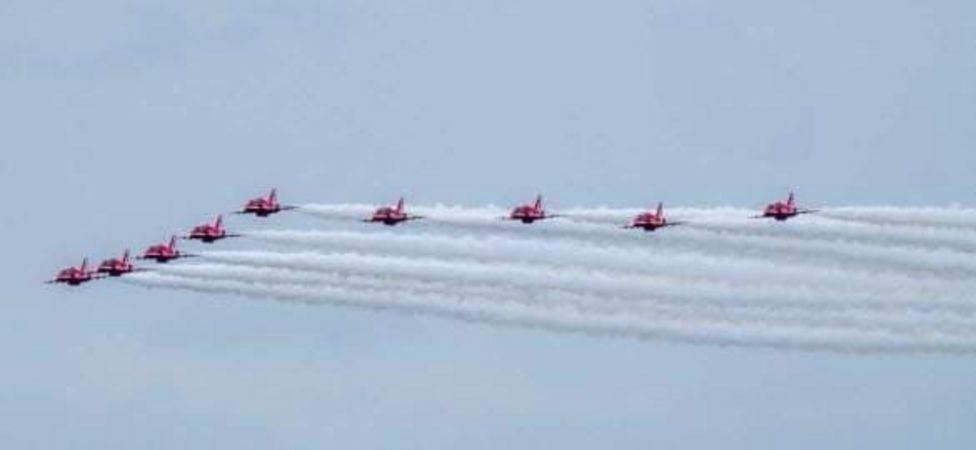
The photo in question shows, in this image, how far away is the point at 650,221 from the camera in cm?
18662

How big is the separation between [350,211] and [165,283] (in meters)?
14.1

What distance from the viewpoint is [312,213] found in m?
192

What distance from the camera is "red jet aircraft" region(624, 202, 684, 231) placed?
611 feet

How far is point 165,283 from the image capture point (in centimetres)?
19900

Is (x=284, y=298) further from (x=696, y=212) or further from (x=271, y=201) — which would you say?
(x=696, y=212)

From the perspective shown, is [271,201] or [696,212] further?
[271,201]

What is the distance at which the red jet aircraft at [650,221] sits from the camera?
186m

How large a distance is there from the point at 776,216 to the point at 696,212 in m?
4.80

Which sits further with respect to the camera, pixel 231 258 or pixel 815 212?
pixel 231 258

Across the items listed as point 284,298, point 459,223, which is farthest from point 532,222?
point 284,298

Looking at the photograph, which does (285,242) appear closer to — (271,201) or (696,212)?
(271,201)

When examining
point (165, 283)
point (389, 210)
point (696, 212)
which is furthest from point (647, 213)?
point (165, 283)

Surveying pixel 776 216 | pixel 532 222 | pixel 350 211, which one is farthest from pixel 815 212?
pixel 350 211

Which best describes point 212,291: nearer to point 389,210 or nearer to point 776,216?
point 389,210
